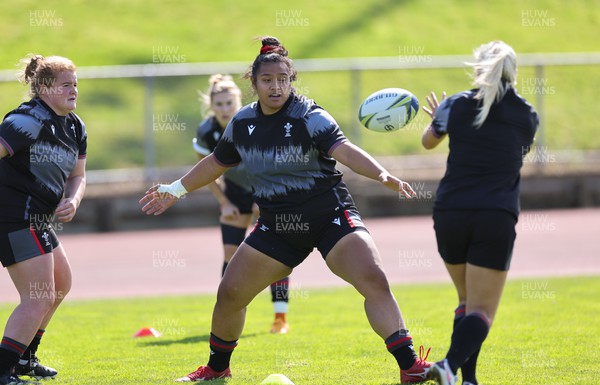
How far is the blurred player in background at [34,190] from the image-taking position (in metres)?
6.27

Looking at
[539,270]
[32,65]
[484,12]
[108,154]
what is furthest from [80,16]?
[32,65]

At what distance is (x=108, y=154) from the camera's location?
1794 cm

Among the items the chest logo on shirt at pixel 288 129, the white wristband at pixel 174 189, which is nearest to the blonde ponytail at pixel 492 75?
the chest logo on shirt at pixel 288 129

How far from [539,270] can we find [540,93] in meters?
7.36

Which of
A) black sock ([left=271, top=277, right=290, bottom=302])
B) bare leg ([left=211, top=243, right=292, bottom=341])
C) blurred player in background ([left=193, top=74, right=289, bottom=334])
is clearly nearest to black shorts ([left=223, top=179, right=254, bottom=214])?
blurred player in background ([left=193, top=74, right=289, bottom=334])

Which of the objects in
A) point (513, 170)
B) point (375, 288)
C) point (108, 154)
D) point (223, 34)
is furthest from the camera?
point (223, 34)

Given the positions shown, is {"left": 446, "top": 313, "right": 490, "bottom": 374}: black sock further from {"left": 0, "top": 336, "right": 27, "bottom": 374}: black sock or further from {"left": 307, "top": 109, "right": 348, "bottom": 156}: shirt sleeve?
{"left": 0, "top": 336, "right": 27, "bottom": 374}: black sock

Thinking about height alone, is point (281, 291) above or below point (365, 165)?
below

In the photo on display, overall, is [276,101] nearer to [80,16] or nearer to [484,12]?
[80,16]

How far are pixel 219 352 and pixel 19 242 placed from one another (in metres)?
1.52

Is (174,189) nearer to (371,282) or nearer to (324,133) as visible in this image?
(324,133)

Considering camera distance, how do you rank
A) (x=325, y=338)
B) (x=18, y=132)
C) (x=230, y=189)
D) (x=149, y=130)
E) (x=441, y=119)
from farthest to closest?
(x=149, y=130)
(x=230, y=189)
(x=325, y=338)
(x=18, y=132)
(x=441, y=119)

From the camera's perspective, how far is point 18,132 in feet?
20.5

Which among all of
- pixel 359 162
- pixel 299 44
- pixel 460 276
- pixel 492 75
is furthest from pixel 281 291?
pixel 299 44
